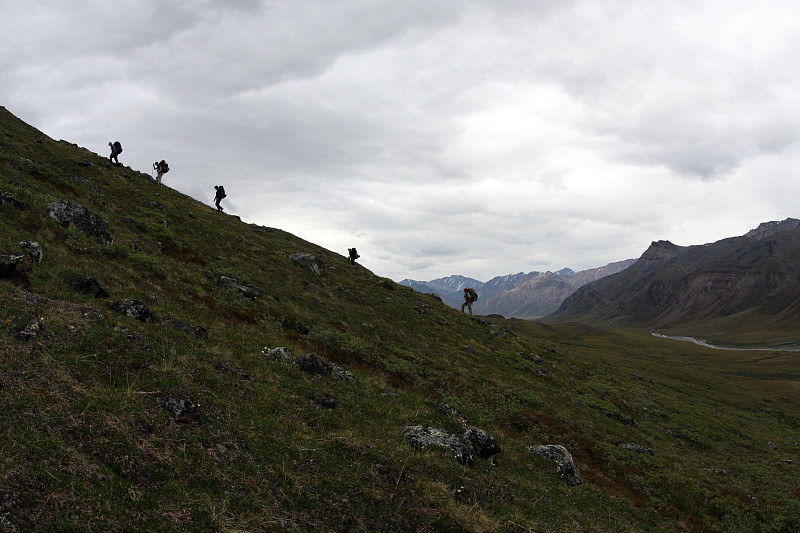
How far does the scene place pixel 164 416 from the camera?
349 inches

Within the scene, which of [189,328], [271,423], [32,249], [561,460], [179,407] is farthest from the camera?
[561,460]

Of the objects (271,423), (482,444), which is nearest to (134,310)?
(271,423)

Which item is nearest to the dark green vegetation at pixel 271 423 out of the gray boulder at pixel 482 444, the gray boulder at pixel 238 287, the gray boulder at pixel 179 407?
the gray boulder at pixel 179 407

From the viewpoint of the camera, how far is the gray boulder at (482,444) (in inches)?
549

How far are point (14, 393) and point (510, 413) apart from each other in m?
21.9

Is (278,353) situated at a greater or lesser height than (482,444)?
greater

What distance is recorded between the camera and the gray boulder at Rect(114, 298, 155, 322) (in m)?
13.9

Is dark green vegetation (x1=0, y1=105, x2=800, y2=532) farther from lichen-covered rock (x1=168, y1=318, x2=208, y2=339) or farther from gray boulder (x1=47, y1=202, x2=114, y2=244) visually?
gray boulder (x1=47, y1=202, x2=114, y2=244)

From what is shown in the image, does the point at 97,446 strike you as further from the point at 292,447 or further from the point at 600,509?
the point at 600,509

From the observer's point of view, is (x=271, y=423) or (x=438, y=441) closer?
(x=271, y=423)

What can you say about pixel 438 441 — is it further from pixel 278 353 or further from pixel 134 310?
pixel 134 310

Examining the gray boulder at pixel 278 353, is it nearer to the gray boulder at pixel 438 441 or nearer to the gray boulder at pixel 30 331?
the gray boulder at pixel 438 441

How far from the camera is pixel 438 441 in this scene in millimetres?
12523

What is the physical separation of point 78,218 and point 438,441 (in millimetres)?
24035
